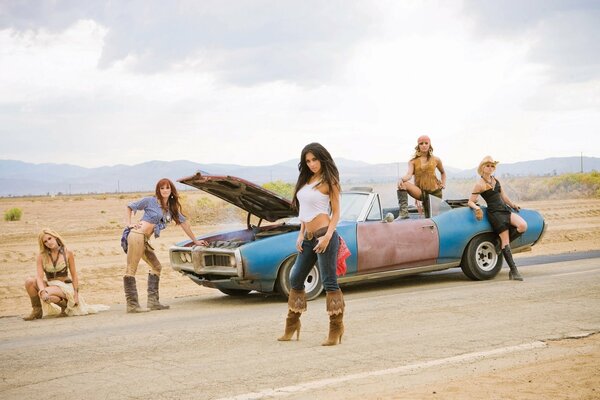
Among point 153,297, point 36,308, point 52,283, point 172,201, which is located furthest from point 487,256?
point 36,308

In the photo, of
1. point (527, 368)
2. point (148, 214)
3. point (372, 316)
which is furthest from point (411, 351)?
point (148, 214)

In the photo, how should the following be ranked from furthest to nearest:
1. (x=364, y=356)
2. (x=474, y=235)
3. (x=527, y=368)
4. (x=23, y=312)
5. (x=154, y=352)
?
(x=474, y=235) < (x=23, y=312) < (x=154, y=352) < (x=364, y=356) < (x=527, y=368)

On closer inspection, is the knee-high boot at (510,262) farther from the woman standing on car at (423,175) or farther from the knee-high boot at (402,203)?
the knee-high boot at (402,203)

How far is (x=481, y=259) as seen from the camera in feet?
39.0

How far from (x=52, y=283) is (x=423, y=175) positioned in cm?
569

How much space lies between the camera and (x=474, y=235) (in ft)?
38.4

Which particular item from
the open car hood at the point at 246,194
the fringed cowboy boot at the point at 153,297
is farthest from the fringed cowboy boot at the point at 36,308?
the open car hood at the point at 246,194

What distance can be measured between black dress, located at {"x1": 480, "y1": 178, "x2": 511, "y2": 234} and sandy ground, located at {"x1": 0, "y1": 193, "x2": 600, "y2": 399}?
4.22 m

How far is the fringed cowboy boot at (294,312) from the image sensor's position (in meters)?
7.43

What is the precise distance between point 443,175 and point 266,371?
6659 mm

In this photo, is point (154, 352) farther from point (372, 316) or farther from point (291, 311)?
point (372, 316)

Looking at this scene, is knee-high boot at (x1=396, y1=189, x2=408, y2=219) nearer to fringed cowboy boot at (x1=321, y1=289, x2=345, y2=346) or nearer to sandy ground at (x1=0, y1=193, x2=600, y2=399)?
sandy ground at (x1=0, y1=193, x2=600, y2=399)

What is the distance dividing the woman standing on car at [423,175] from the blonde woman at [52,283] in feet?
16.0

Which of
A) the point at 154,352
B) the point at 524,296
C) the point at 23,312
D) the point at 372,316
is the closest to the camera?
the point at 154,352
